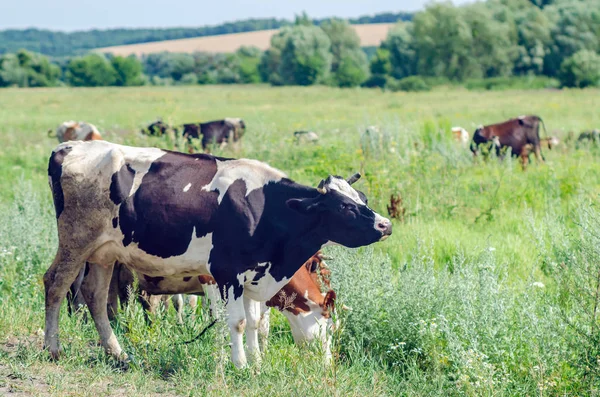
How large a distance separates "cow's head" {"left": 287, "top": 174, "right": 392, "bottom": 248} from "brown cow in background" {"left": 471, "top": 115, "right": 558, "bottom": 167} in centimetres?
1219

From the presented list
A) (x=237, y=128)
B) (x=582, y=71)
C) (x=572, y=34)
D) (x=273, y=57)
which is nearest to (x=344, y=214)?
(x=237, y=128)

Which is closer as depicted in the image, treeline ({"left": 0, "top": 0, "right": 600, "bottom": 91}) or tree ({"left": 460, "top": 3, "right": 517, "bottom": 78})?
treeline ({"left": 0, "top": 0, "right": 600, "bottom": 91})

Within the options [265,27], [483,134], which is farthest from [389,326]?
[265,27]

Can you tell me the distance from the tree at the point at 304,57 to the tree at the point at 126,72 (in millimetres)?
22398

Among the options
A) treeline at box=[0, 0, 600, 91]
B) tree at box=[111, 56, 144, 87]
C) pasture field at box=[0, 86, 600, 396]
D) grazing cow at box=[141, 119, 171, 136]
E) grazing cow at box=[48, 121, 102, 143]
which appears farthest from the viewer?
tree at box=[111, 56, 144, 87]

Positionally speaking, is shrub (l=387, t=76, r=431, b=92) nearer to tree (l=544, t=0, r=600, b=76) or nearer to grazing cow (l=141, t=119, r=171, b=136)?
tree (l=544, t=0, r=600, b=76)

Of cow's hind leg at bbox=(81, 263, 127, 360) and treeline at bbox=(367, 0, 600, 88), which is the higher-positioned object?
cow's hind leg at bbox=(81, 263, 127, 360)

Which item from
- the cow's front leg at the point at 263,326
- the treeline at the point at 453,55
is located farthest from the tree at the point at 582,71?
the cow's front leg at the point at 263,326

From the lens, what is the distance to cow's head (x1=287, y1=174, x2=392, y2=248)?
567 centimetres

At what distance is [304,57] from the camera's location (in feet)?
282

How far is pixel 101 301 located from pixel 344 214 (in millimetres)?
2075

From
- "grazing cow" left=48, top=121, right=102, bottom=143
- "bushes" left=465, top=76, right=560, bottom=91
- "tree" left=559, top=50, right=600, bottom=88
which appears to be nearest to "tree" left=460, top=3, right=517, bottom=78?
"bushes" left=465, top=76, right=560, bottom=91

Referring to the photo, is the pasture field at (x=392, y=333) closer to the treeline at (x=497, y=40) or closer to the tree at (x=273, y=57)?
the treeline at (x=497, y=40)

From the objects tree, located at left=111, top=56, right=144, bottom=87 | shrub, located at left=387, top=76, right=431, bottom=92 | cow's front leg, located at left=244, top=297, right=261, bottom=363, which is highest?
cow's front leg, located at left=244, top=297, right=261, bottom=363
